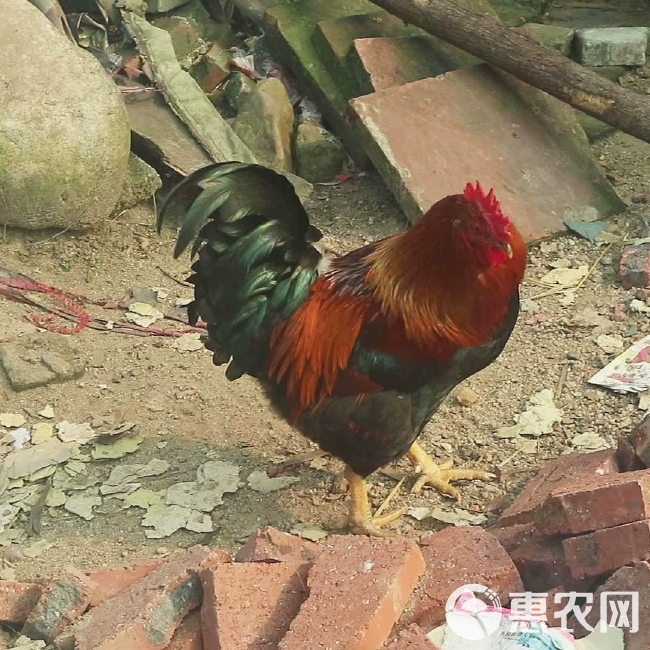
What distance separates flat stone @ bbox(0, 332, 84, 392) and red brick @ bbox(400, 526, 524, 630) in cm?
233

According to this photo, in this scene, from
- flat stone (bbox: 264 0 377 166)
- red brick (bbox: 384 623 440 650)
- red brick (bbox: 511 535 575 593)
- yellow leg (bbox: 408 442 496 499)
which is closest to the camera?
red brick (bbox: 384 623 440 650)

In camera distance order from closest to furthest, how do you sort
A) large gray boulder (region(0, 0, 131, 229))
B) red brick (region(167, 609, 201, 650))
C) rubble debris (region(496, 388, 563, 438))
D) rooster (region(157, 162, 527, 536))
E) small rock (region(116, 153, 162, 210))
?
red brick (region(167, 609, 201, 650)) < rooster (region(157, 162, 527, 536)) < rubble debris (region(496, 388, 563, 438)) < large gray boulder (region(0, 0, 131, 229)) < small rock (region(116, 153, 162, 210))

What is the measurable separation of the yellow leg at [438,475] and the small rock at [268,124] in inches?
107

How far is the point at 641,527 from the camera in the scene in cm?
308

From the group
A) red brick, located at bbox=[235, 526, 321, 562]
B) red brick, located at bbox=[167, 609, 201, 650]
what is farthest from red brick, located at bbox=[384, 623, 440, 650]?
red brick, located at bbox=[167, 609, 201, 650]

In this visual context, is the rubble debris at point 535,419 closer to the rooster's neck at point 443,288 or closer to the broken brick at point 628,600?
the rooster's neck at point 443,288

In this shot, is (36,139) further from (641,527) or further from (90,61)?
(641,527)

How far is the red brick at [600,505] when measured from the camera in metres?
3.14

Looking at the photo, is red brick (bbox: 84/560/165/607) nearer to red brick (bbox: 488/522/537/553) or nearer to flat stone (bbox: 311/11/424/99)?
red brick (bbox: 488/522/537/553)

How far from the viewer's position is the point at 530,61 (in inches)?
231

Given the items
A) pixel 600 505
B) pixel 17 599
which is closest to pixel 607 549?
pixel 600 505

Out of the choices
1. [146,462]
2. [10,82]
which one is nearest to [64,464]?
[146,462]

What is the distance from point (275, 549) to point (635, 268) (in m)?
2.87

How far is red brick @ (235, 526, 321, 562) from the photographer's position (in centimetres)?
331
